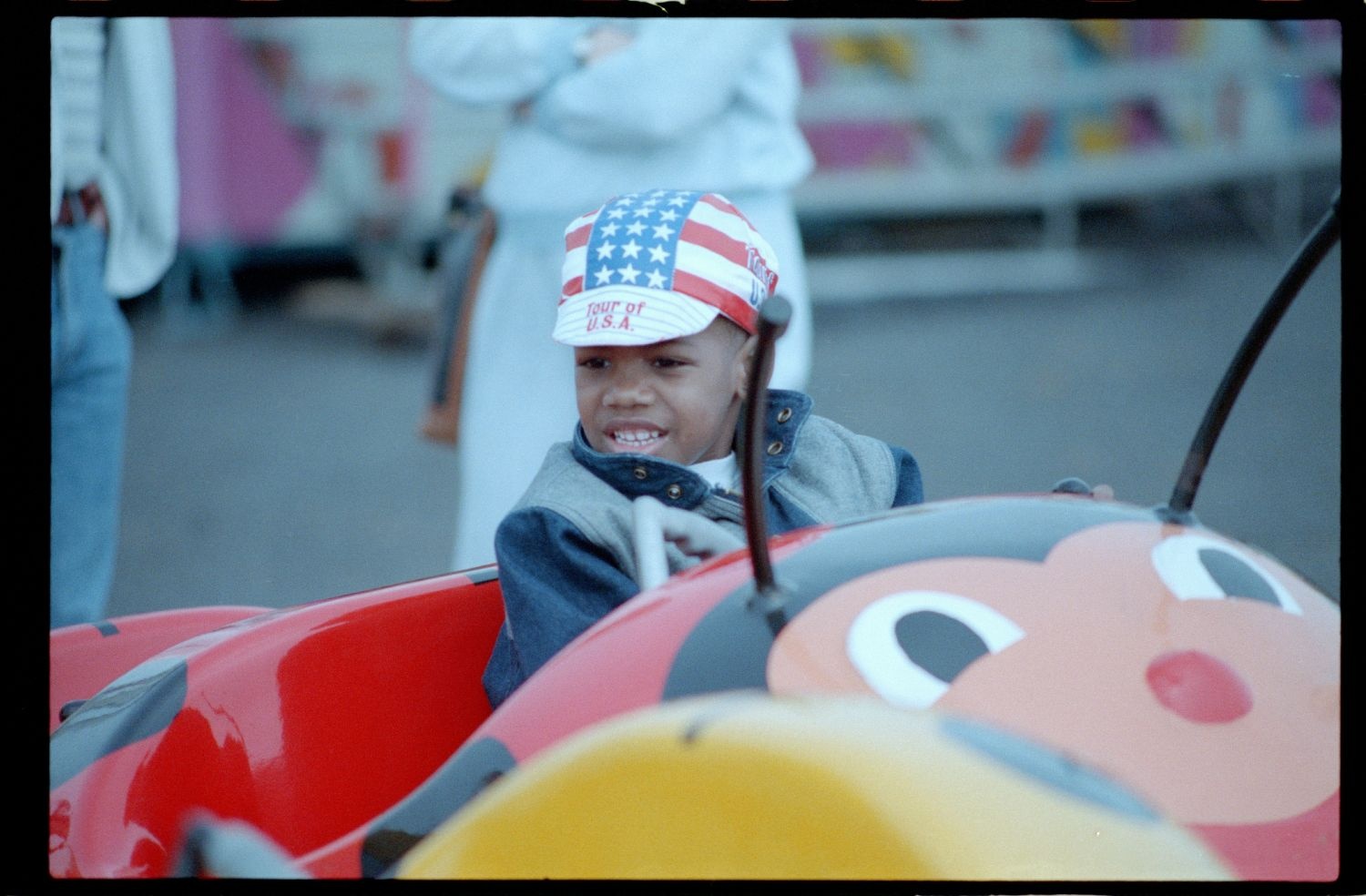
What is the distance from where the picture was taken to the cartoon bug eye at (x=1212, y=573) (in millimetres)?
1324

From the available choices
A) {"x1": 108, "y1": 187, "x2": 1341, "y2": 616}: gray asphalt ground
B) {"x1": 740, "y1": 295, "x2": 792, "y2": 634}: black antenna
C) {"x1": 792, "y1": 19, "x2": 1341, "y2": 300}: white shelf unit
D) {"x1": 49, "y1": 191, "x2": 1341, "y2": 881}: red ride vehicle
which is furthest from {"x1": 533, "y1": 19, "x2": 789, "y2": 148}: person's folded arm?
{"x1": 792, "y1": 19, "x2": 1341, "y2": 300}: white shelf unit

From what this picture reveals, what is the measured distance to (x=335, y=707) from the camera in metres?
1.83

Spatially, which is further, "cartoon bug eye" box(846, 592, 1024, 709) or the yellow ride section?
"cartoon bug eye" box(846, 592, 1024, 709)

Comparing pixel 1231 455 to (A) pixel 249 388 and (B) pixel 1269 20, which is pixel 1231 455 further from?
(A) pixel 249 388

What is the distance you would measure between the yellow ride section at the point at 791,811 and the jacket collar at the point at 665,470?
543 millimetres

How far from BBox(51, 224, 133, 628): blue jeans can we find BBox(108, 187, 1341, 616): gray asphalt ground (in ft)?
3.64

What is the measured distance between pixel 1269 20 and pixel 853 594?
2.76 ft

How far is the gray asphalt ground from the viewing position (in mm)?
3678

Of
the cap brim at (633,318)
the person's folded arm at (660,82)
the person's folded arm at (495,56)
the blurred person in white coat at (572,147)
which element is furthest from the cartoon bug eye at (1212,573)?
the person's folded arm at (495,56)

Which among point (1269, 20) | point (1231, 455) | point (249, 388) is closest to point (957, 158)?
point (249, 388)

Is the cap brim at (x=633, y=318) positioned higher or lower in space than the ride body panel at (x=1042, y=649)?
higher

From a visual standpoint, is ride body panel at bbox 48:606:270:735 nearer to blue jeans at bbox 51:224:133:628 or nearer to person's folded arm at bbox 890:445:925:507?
blue jeans at bbox 51:224:133:628

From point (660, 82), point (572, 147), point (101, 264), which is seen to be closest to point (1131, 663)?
point (660, 82)

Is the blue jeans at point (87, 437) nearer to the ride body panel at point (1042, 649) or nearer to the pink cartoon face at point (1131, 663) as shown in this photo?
the ride body panel at point (1042, 649)
